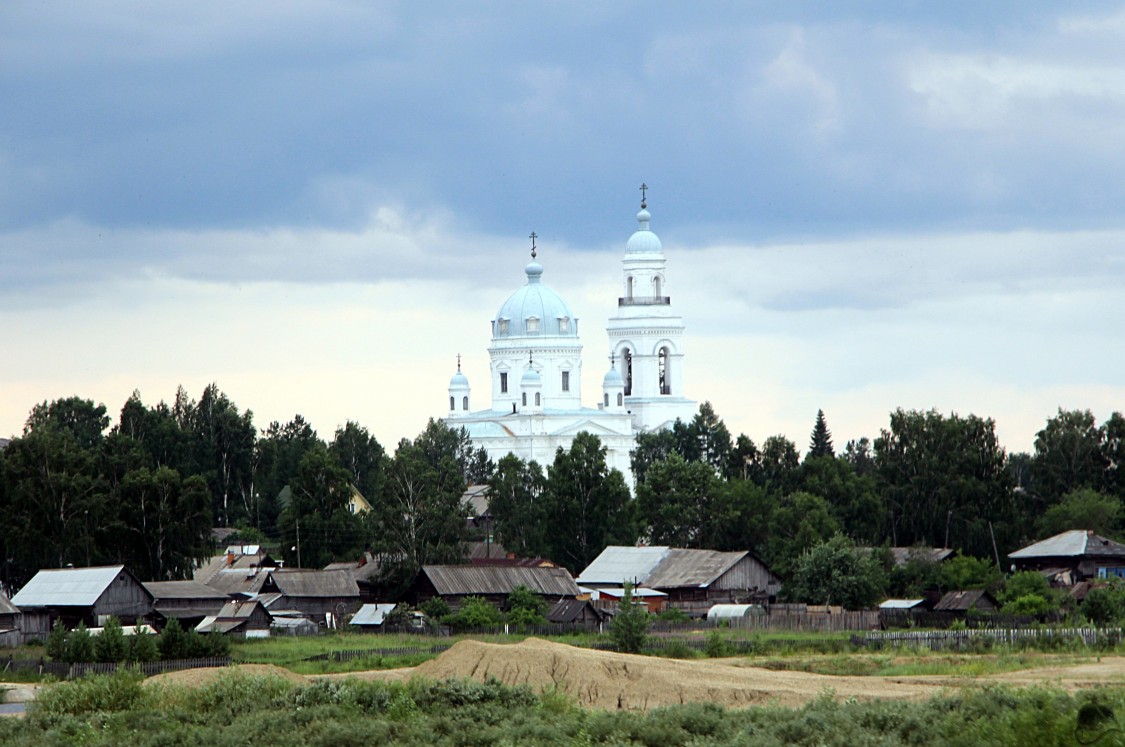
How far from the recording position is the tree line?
6619 cm

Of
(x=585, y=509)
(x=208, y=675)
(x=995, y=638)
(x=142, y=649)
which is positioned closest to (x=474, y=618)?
(x=142, y=649)

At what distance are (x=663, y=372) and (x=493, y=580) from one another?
6467cm

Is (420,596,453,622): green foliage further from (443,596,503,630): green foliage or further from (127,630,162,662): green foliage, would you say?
(127,630,162,662): green foliage

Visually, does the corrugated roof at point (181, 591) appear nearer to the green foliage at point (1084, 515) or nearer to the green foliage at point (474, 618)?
the green foliage at point (474, 618)

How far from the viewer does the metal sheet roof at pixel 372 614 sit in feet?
193

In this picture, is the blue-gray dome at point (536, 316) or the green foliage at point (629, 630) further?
the blue-gray dome at point (536, 316)

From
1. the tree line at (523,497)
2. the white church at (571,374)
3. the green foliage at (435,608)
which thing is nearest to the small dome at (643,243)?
the white church at (571,374)

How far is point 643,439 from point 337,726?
83463 mm

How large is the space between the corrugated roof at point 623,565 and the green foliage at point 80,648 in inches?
1108

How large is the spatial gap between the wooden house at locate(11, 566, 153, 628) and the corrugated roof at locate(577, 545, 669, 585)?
19.7m

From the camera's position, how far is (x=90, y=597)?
177ft

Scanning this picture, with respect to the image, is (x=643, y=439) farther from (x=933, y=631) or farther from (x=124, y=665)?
(x=124, y=665)

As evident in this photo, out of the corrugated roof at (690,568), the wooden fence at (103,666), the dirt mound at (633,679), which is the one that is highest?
the corrugated roof at (690,568)

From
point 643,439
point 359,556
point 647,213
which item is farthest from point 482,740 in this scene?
point 647,213
